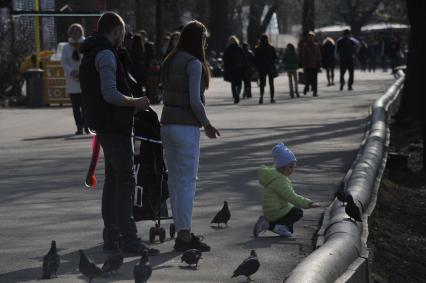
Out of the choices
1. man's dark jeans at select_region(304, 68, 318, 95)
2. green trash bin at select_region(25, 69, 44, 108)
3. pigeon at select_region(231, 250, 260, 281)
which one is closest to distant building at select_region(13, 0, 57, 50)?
green trash bin at select_region(25, 69, 44, 108)

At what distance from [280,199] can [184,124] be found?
1.18 metres

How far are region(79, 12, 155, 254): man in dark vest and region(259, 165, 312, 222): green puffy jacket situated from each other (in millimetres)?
1257

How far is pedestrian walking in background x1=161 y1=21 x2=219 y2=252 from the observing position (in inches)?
347

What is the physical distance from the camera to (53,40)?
31.9m

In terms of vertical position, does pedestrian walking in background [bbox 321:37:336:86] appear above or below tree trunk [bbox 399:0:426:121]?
below

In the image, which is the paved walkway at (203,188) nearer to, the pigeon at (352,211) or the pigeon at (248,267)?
the pigeon at (248,267)

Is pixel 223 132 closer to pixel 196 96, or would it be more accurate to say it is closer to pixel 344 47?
pixel 196 96

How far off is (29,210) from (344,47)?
24.8m

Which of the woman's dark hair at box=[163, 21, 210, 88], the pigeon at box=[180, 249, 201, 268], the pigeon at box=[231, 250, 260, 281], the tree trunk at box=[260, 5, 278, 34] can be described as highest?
the woman's dark hair at box=[163, 21, 210, 88]

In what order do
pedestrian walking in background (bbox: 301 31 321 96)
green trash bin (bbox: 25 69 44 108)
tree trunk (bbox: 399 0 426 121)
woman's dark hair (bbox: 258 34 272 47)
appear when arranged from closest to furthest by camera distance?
1. tree trunk (bbox: 399 0 426 121)
2. green trash bin (bbox: 25 69 44 108)
3. woman's dark hair (bbox: 258 34 272 47)
4. pedestrian walking in background (bbox: 301 31 321 96)

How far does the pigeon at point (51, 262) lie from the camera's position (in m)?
7.47

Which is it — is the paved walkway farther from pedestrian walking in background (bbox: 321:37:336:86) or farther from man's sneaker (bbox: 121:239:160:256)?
pedestrian walking in background (bbox: 321:37:336:86)

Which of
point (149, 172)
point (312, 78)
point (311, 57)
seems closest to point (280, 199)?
point (149, 172)

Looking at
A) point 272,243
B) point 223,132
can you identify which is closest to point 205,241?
point 272,243
